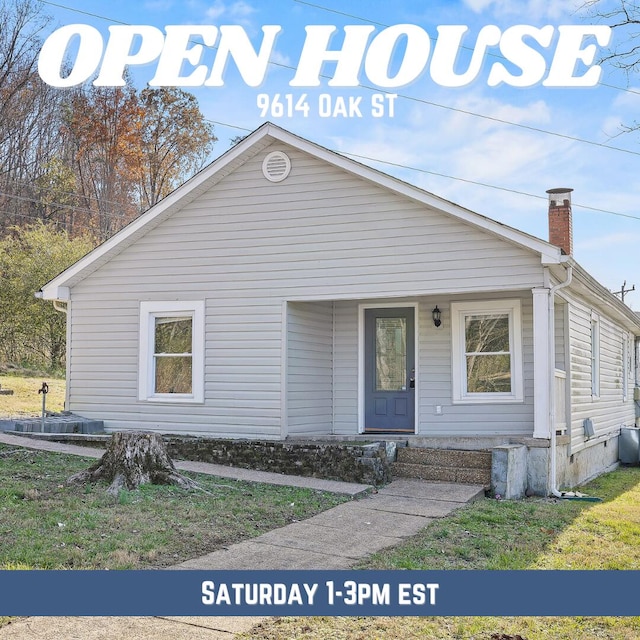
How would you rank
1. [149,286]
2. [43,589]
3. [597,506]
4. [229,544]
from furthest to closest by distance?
[149,286] < [597,506] < [229,544] < [43,589]

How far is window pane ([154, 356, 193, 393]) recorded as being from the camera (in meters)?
13.6

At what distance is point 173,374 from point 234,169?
3.75 metres

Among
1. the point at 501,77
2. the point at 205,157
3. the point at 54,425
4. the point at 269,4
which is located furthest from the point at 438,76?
the point at 205,157

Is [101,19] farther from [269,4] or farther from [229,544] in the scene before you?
[229,544]

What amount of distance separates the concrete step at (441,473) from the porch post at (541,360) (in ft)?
3.42

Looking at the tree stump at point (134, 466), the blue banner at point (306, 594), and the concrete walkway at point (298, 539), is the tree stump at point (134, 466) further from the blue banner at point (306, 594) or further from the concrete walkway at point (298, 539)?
the blue banner at point (306, 594)

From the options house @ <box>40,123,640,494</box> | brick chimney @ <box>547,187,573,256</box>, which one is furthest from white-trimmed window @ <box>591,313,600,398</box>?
brick chimney @ <box>547,187,573,256</box>

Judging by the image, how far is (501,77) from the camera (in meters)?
8.74

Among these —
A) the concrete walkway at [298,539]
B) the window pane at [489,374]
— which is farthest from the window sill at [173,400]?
the window pane at [489,374]

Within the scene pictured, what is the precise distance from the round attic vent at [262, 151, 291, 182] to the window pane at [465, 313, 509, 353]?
389 centimetres

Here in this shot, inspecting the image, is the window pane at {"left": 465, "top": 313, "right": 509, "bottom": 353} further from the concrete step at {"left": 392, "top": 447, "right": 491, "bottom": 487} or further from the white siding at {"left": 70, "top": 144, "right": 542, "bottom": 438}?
the concrete step at {"left": 392, "top": 447, "right": 491, "bottom": 487}

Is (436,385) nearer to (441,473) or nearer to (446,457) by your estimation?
(446,457)

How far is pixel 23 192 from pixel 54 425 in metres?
24.2

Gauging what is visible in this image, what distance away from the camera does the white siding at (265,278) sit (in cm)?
1195
